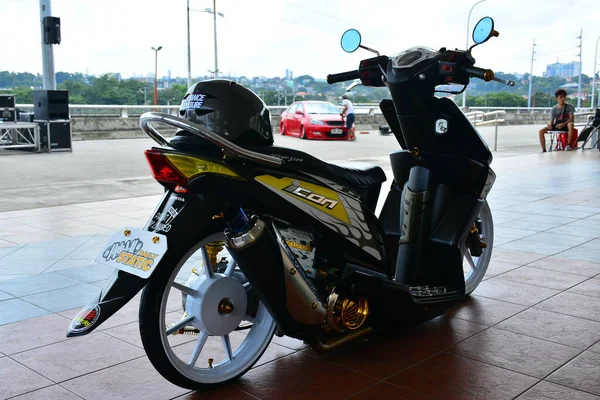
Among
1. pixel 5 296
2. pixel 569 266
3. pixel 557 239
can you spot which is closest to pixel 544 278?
pixel 569 266

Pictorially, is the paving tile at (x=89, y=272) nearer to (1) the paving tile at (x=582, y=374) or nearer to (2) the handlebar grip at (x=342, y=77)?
(2) the handlebar grip at (x=342, y=77)

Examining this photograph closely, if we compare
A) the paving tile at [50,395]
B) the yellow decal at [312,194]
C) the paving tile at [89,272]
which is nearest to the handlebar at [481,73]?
the yellow decal at [312,194]

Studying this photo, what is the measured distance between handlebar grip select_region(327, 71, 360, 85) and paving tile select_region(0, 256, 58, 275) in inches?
90.2

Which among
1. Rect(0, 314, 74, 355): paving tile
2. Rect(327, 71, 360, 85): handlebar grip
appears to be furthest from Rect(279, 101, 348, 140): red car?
Rect(0, 314, 74, 355): paving tile

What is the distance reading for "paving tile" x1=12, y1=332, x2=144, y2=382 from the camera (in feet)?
9.53

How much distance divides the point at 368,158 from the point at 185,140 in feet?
37.6

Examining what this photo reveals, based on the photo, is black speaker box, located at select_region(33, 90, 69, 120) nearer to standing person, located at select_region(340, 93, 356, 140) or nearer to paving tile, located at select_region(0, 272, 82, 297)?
standing person, located at select_region(340, 93, 356, 140)

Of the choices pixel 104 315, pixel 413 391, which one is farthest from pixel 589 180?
pixel 104 315

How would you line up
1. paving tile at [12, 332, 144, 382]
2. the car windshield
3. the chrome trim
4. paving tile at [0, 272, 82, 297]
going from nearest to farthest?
the chrome trim < paving tile at [12, 332, 144, 382] < paving tile at [0, 272, 82, 297] < the car windshield

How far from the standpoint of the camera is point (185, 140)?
2.62 m

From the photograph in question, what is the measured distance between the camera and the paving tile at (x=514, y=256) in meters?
4.94

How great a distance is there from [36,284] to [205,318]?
1989 millimetres

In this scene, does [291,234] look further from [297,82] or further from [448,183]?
[297,82]

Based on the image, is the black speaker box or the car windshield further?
the car windshield
